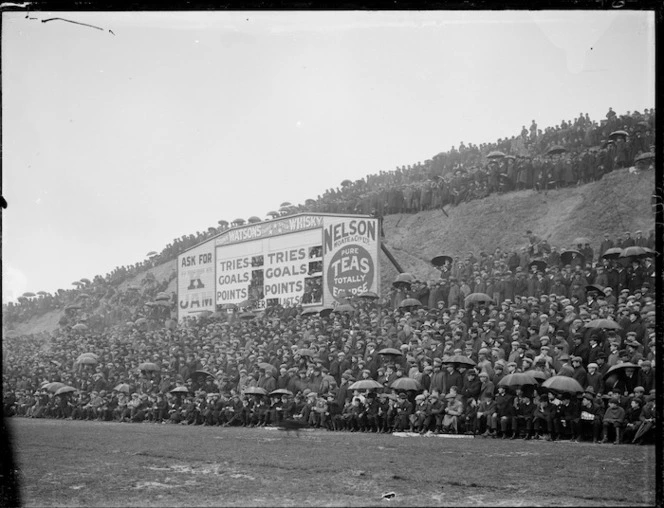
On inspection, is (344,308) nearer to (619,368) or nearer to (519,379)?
(519,379)

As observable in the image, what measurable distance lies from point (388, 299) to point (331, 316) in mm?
1439

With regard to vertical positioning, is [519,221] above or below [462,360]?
above

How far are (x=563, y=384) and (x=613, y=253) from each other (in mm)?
3982

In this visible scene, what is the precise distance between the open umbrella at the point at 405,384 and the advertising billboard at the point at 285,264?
4.01 metres

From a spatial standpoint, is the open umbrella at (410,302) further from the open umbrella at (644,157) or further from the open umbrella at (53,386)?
the open umbrella at (53,386)

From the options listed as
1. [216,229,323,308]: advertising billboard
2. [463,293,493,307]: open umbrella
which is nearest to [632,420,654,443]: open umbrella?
[463,293,493,307]: open umbrella

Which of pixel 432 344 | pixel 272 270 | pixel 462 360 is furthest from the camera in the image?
pixel 272 270

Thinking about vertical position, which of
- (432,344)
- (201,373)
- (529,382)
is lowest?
(201,373)

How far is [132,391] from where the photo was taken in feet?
64.3

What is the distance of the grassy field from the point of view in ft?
25.7

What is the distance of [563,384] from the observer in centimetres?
1116

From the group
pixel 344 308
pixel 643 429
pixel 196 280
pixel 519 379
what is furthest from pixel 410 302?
pixel 196 280

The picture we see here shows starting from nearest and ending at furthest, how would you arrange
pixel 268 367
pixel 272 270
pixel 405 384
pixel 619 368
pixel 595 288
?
pixel 619 368 < pixel 595 288 < pixel 405 384 < pixel 268 367 < pixel 272 270

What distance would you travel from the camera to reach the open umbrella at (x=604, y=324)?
472 inches
